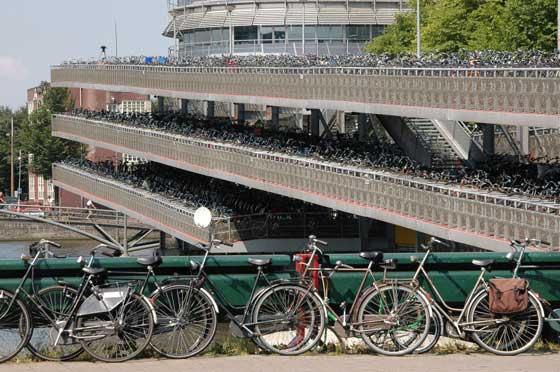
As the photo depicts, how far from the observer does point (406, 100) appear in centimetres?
5159

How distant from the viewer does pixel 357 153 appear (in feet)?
200

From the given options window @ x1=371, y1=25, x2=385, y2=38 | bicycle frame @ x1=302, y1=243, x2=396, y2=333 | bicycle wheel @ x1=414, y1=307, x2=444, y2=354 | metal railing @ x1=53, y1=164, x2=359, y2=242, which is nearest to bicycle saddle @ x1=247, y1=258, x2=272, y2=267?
bicycle frame @ x1=302, y1=243, x2=396, y2=333

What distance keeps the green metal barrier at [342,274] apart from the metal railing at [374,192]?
17441 millimetres

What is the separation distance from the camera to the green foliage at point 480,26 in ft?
212

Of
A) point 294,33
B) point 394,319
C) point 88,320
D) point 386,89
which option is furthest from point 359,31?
point 88,320

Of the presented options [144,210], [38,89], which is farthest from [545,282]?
[38,89]

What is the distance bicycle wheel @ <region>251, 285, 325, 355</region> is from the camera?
19297 millimetres

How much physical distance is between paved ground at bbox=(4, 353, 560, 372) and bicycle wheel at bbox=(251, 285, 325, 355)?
19 centimetres

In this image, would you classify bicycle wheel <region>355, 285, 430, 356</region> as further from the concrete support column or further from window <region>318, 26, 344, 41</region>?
window <region>318, 26, 344, 41</region>

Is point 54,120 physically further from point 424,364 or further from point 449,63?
point 424,364

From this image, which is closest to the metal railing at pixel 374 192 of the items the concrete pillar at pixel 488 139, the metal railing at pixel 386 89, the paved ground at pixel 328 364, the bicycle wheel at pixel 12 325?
the metal railing at pixel 386 89

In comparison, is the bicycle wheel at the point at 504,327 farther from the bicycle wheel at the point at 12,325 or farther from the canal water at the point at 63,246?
the canal water at the point at 63,246

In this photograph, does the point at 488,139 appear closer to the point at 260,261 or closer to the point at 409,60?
the point at 409,60

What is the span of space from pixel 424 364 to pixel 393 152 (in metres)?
41.5
